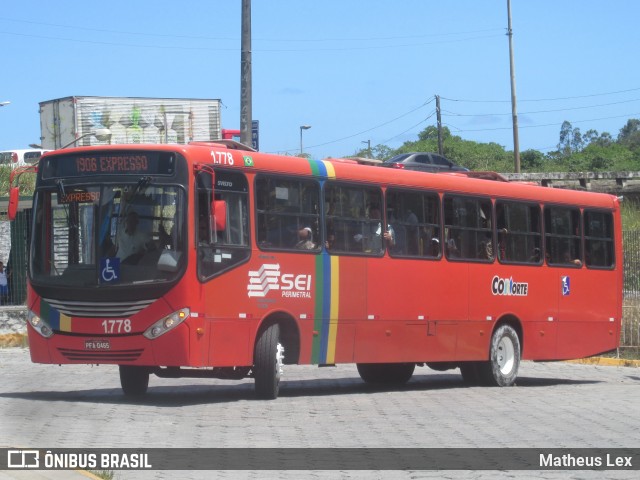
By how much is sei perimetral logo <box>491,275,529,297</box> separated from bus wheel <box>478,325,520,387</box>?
0.60 meters

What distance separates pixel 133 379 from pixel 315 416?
3284mm

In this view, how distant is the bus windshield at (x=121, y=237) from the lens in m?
14.2

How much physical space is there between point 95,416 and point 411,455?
4.04 metres

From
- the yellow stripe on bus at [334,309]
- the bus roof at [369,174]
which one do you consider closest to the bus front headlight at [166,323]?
the bus roof at [369,174]

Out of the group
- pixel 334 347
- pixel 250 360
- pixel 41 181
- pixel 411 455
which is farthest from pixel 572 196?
pixel 411 455

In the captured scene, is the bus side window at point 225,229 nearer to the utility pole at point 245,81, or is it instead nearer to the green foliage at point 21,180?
the utility pole at point 245,81

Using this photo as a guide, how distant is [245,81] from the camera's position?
23.4 meters

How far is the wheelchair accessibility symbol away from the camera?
46.7 ft

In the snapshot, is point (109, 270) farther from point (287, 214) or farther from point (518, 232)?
point (518, 232)

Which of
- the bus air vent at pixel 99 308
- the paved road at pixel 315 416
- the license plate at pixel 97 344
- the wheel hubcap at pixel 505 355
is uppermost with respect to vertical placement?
the bus air vent at pixel 99 308

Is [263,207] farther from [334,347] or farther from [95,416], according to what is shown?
[95,416]

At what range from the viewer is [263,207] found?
15.3 m

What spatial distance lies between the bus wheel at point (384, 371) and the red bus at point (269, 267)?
29 millimetres

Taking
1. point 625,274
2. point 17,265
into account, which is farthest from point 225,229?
point 625,274
